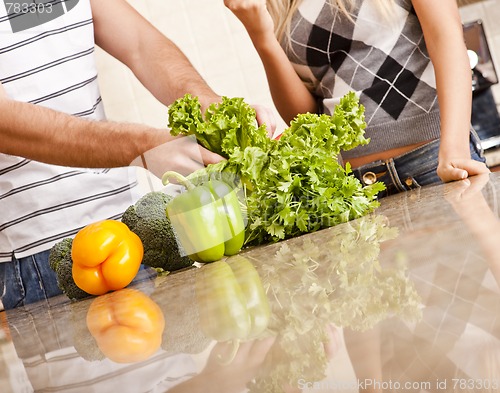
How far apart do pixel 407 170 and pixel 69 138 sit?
696mm

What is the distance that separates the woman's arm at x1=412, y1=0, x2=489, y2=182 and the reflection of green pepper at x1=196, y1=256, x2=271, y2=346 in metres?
0.58

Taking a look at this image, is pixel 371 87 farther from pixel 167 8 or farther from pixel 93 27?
pixel 167 8

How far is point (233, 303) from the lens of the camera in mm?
514

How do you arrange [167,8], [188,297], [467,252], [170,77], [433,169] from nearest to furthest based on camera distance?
1. [467,252]
2. [188,297]
3. [433,169]
4. [170,77]
5. [167,8]

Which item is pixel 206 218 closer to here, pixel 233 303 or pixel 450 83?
pixel 233 303

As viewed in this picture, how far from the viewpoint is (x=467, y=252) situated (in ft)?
1.45

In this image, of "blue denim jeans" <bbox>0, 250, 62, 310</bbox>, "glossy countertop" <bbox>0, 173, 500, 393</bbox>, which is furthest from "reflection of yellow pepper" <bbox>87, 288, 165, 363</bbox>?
"blue denim jeans" <bbox>0, 250, 62, 310</bbox>

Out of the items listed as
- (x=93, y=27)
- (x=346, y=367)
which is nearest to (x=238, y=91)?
(x=93, y=27)

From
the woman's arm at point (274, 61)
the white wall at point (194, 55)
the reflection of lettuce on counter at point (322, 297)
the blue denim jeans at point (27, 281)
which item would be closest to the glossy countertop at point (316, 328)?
the reflection of lettuce on counter at point (322, 297)

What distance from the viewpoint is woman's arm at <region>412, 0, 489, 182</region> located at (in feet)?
4.00

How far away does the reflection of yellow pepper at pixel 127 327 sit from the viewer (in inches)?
15.9

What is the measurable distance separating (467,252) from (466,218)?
22 cm

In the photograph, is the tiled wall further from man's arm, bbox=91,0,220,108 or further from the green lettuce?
the green lettuce

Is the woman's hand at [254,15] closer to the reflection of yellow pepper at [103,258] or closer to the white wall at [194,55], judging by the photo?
the reflection of yellow pepper at [103,258]
